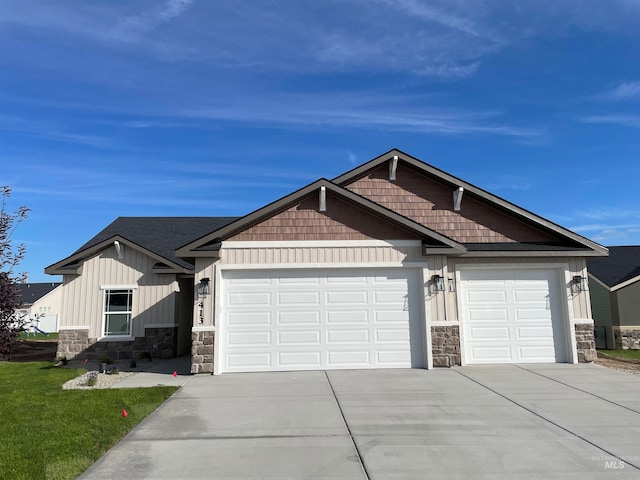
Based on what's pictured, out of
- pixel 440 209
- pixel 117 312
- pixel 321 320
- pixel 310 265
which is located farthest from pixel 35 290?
pixel 440 209

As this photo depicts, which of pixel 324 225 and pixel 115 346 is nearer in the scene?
pixel 324 225

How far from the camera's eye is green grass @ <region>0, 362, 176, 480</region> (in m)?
4.95

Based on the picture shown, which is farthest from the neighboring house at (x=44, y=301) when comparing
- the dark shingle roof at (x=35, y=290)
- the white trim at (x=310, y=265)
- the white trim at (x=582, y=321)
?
the white trim at (x=582, y=321)

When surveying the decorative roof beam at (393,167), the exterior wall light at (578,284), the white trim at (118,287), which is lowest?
the exterior wall light at (578,284)

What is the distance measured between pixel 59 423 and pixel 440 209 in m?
10.6

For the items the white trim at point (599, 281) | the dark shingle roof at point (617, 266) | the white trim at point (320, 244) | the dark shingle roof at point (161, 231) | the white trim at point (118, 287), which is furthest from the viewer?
the dark shingle roof at point (617, 266)

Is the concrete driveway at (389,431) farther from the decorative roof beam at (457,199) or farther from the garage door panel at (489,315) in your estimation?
the decorative roof beam at (457,199)

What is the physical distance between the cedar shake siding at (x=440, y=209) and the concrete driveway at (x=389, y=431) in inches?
174

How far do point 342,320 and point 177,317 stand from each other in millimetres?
6360

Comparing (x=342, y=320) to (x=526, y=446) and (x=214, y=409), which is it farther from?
(x=526, y=446)

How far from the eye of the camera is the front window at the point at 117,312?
14273 mm

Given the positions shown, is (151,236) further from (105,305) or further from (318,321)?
(318,321)

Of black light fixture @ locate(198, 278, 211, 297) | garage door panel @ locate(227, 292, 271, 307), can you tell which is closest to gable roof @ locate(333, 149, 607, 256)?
garage door panel @ locate(227, 292, 271, 307)

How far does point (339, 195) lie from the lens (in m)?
11.2
